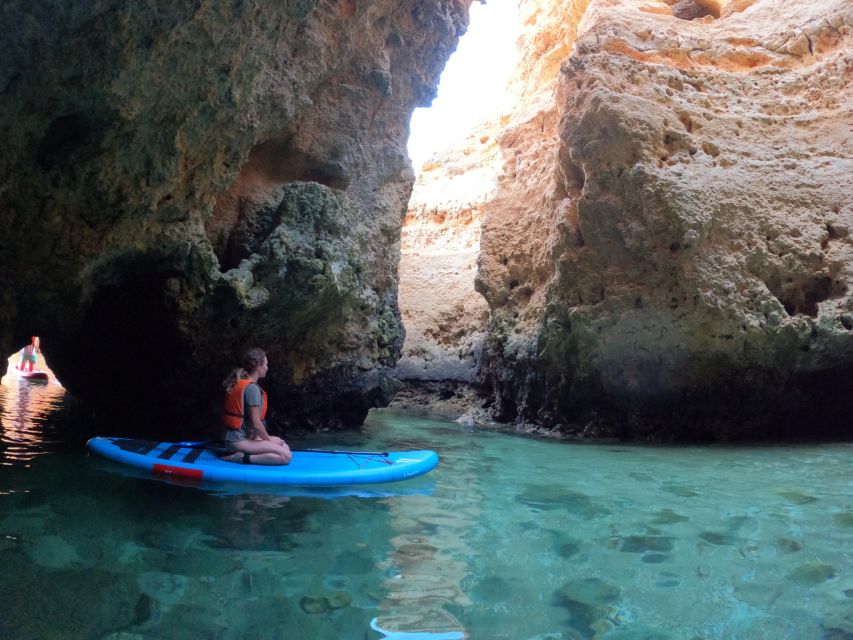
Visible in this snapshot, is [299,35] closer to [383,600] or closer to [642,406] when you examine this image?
[383,600]

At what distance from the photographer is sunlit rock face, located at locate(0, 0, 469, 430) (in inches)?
183

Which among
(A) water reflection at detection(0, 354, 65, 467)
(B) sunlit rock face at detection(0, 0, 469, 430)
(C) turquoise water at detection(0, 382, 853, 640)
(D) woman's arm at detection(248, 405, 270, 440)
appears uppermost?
(B) sunlit rock face at detection(0, 0, 469, 430)

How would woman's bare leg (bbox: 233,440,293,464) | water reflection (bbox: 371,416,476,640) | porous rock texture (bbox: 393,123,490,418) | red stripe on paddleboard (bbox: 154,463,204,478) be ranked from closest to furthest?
water reflection (bbox: 371,416,476,640) < red stripe on paddleboard (bbox: 154,463,204,478) < woman's bare leg (bbox: 233,440,293,464) < porous rock texture (bbox: 393,123,490,418)

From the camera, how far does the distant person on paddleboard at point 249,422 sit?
5309 mm

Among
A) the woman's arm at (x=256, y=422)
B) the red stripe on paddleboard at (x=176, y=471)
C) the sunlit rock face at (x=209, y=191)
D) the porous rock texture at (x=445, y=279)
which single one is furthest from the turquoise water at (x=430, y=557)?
the porous rock texture at (x=445, y=279)

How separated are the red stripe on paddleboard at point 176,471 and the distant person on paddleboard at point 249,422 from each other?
0.43m

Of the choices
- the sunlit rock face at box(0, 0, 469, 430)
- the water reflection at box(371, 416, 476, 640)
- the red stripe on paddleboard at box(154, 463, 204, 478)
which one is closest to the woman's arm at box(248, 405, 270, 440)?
the red stripe on paddleboard at box(154, 463, 204, 478)

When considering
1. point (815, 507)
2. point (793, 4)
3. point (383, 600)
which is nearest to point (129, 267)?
point (383, 600)

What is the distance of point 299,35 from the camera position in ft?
22.0

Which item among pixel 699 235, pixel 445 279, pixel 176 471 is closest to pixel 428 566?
pixel 176 471

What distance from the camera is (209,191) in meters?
6.31

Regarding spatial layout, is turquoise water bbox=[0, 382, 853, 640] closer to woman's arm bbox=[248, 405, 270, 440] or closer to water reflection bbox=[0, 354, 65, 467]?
water reflection bbox=[0, 354, 65, 467]

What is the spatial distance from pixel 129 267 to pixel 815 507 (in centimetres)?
616

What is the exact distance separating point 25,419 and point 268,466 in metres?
5.38
